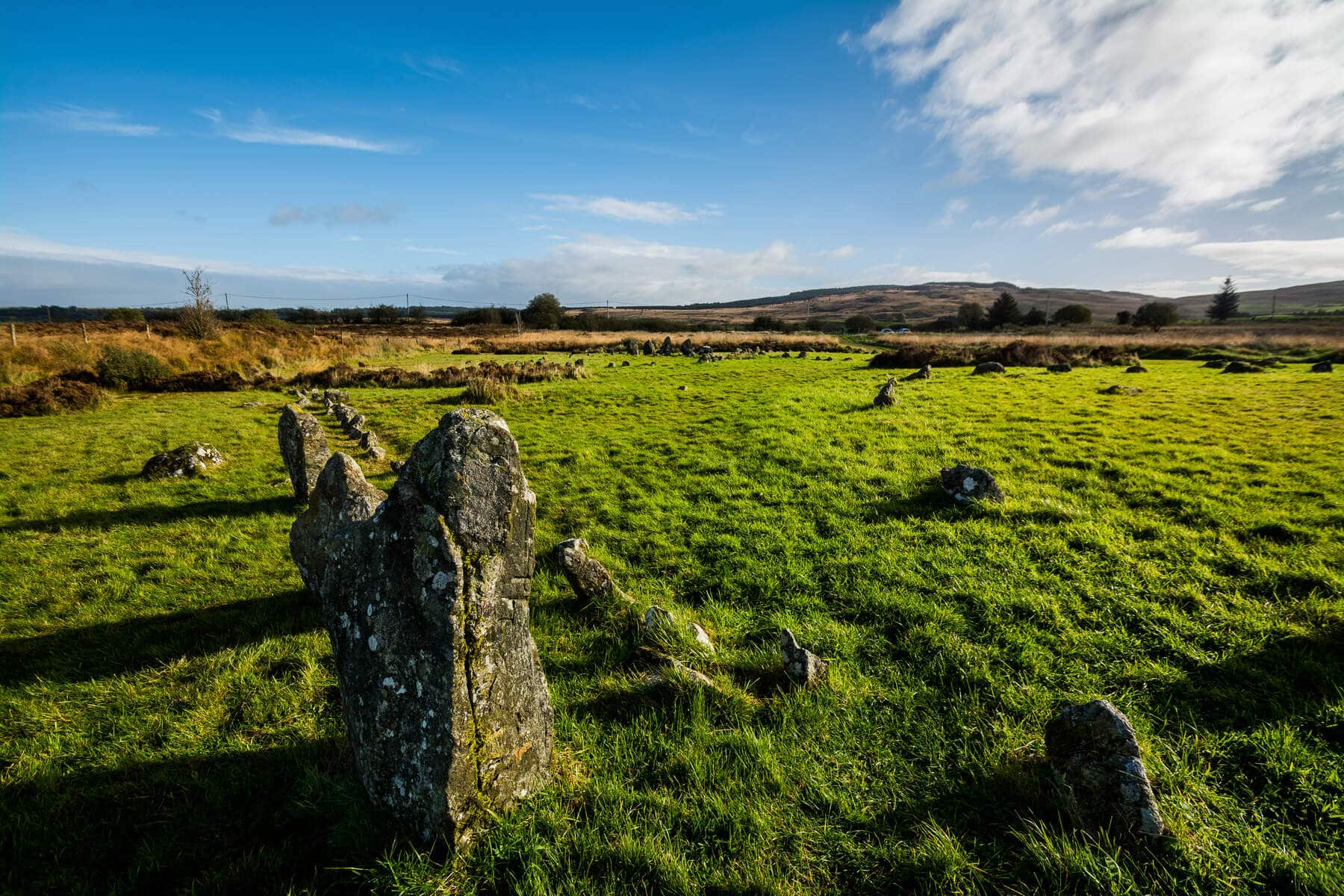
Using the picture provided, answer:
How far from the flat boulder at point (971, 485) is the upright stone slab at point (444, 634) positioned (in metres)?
7.79

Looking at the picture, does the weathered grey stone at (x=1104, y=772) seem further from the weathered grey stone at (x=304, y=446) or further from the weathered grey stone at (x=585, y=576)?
the weathered grey stone at (x=304, y=446)

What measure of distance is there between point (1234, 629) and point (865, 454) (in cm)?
673

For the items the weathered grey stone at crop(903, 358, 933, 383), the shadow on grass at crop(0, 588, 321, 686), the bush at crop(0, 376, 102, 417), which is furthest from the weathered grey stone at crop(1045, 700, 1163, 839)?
the bush at crop(0, 376, 102, 417)

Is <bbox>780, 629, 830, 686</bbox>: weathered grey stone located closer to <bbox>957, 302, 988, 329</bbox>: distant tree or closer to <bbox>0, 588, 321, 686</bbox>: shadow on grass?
<bbox>0, 588, 321, 686</bbox>: shadow on grass

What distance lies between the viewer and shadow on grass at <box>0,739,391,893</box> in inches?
114

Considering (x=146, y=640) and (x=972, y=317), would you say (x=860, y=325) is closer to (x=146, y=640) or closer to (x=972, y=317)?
(x=972, y=317)

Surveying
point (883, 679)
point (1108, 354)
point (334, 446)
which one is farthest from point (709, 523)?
point (1108, 354)

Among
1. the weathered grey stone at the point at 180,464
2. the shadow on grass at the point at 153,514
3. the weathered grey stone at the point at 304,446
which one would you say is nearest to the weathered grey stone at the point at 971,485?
the weathered grey stone at the point at 304,446

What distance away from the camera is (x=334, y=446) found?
1273cm

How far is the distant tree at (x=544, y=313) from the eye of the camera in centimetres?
8244

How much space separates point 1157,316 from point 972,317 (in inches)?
871

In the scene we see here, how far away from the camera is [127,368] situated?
2219 centimetres

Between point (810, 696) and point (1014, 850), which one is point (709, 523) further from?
point (1014, 850)

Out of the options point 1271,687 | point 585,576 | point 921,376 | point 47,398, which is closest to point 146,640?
point 585,576
